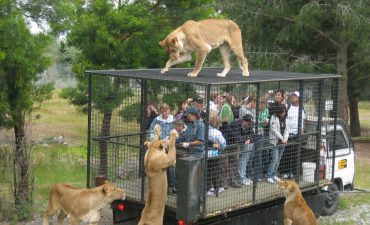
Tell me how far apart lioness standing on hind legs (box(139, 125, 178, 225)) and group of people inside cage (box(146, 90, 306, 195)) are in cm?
45

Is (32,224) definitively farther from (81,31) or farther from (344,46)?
(344,46)

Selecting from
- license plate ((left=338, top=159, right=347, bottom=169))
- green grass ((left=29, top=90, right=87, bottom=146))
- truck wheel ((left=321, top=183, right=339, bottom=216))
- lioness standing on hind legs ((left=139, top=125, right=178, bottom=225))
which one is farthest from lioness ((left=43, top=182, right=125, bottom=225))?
green grass ((left=29, top=90, right=87, bottom=146))

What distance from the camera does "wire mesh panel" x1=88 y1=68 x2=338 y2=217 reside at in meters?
7.80

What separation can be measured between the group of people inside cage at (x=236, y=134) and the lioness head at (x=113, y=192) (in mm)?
704

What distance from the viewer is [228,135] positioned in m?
8.40

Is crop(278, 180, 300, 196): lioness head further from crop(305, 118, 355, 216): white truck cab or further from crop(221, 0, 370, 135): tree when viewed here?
crop(221, 0, 370, 135): tree

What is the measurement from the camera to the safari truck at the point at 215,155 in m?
7.30

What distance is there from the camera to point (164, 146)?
24.4ft

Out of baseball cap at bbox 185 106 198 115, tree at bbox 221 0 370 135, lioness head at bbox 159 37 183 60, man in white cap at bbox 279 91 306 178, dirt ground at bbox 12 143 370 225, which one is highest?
tree at bbox 221 0 370 135

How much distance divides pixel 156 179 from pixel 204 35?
7.09 feet

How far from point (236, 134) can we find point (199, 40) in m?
1.40

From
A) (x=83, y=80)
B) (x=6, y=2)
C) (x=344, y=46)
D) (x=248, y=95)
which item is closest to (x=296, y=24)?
(x=344, y=46)

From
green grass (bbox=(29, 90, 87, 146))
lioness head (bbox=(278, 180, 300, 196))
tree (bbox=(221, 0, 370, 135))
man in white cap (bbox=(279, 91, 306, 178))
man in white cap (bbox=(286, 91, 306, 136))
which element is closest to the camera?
lioness head (bbox=(278, 180, 300, 196))

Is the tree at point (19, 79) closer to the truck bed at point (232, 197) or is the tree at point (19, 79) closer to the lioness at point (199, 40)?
the truck bed at point (232, 197)
